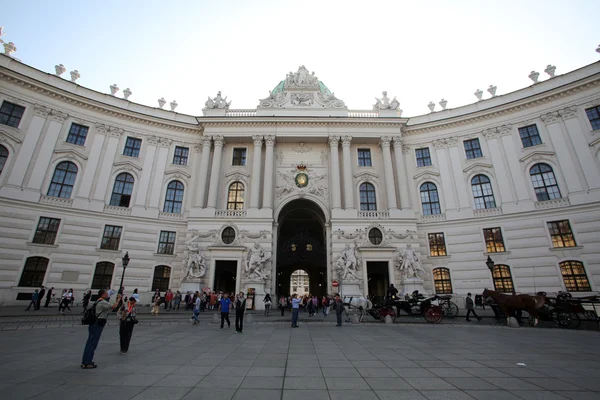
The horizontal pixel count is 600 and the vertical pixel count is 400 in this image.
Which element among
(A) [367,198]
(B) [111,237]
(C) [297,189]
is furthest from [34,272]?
(A) [367,198]

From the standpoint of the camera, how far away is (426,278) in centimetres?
2594

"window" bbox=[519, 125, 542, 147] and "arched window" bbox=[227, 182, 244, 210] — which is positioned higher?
"window" bbox=[519, 125, 542, 147]

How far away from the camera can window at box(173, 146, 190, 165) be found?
1176 inches

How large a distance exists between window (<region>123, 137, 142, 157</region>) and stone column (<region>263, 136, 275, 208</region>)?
13.3 m

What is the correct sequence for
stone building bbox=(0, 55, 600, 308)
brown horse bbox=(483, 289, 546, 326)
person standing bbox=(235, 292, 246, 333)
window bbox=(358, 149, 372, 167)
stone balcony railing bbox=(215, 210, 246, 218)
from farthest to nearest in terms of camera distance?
window bbox=(358, 149, 372, 167), stone balcony railing bbox=(215, 210, 246, 218), stone building bbox=(0, 55, 600, 308), brown horse bbox=(483, 289, 546, 326), person standing bbox=(235, 292, 246, 333)

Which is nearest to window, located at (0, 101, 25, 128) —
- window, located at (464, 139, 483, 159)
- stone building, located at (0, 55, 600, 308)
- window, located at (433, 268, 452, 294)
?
stone building, located at (0, 55, 600, 308)

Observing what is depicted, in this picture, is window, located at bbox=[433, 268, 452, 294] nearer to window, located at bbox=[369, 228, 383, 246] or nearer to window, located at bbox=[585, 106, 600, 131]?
window, located at bbox=[369, 228, 383, 246]

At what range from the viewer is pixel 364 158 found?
1212 inches

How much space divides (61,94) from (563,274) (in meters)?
46.1

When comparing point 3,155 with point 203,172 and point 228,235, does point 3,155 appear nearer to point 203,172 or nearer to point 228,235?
point 203,172

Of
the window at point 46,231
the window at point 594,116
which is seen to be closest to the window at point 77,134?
the window at point 46,231

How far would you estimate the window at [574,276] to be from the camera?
21219 millimetres

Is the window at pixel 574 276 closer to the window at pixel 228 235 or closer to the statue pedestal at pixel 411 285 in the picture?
the statue pedestal at pixel 411 285

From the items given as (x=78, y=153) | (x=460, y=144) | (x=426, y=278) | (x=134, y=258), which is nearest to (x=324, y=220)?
(x=426, y=278)
